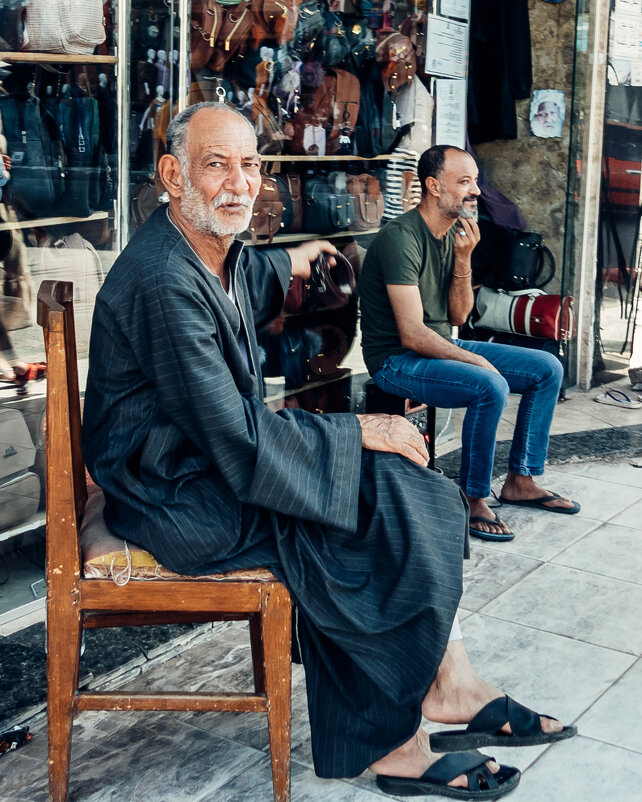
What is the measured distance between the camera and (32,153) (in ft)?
10.2

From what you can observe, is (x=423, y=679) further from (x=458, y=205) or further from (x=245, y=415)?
(x=458, y=205)

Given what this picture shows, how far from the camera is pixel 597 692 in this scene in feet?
8.95

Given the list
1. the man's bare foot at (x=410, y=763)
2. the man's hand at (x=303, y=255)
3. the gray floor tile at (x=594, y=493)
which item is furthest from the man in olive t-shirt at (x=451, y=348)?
the man's bare foot at (x=410, y=763)

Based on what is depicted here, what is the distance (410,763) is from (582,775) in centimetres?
39

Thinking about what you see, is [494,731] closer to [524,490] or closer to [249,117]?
[524,490]

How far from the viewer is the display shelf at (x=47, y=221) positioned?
10.2 feet

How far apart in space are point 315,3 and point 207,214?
212cm

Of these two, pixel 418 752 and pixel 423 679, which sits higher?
pixel 423 679

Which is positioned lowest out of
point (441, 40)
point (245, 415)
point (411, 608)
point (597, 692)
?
point (597, 692)

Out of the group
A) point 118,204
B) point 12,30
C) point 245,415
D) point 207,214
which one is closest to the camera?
point 245,415

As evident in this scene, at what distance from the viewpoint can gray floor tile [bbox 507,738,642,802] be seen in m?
2.28

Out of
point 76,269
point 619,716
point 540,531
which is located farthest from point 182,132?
point 540,531

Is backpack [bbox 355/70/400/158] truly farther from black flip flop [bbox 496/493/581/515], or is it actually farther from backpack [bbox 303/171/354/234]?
black flip flop [bbox 496/493/581/515]

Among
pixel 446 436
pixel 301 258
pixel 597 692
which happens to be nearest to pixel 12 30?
pixel 301 258
